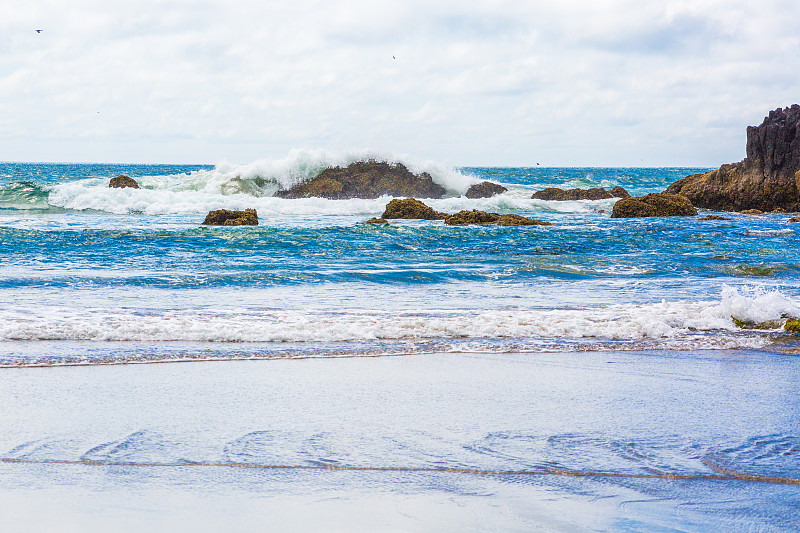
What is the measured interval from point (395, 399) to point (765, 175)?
1021 inches

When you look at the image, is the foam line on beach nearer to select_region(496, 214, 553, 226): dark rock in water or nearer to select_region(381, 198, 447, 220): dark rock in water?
select_region(496, 214, 553, 226): dark rock in water

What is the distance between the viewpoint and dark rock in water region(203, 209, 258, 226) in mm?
20016

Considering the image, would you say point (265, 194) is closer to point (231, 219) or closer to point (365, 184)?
point (365, 184)

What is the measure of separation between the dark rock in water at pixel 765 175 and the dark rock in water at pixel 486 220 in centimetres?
1001

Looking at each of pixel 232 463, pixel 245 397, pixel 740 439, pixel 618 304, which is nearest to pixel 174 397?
pixel 245 397

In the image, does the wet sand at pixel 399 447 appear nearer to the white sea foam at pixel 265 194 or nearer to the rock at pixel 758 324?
the rock at pixel 758 324

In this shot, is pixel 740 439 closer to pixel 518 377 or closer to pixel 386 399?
pixel 518 377

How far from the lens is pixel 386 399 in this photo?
180 inches

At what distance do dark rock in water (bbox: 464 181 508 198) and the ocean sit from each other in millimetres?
20043

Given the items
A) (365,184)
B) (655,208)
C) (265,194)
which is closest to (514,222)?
(655,208)

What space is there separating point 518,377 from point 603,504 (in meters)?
2.16

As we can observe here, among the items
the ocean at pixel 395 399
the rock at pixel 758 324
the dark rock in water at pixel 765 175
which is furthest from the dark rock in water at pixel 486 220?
the rock at pixel 758 324

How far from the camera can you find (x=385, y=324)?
275 inches

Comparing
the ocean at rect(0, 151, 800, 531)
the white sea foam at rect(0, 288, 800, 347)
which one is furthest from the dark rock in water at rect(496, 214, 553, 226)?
the white sea foam at rect(0, 288, 800, 347)
